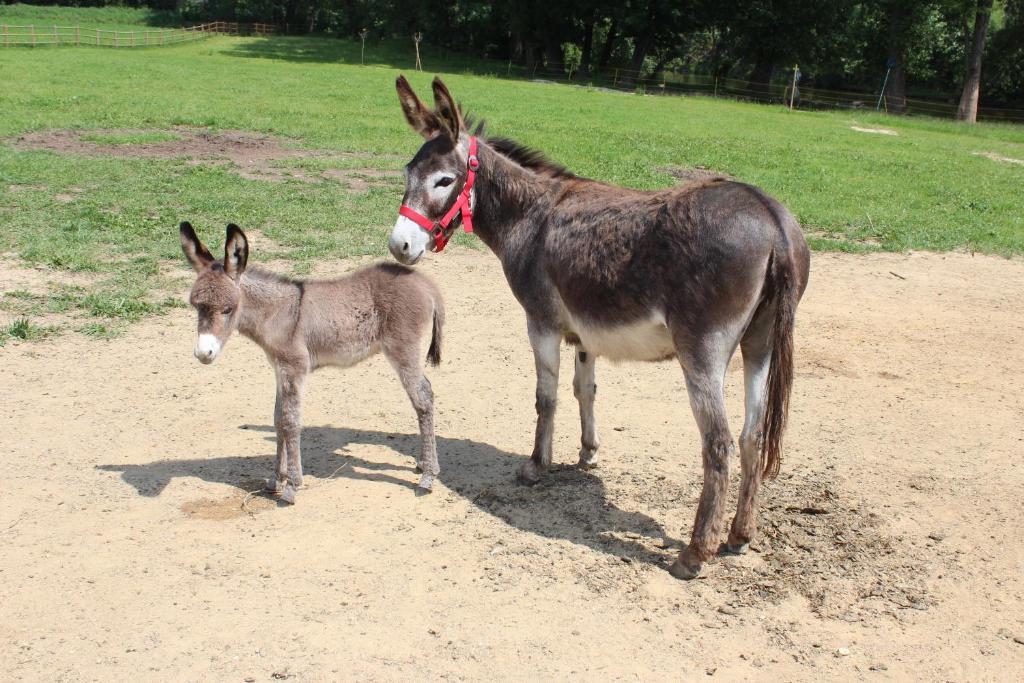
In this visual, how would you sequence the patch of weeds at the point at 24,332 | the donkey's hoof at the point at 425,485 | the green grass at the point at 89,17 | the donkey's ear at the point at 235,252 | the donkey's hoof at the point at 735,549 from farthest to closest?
the green grass at the point at 89,17 < the patch of weeds at the point at 24,332 < the donkey's hoof at the point at 425,485 < the donkey's ear at the point at 235,252 < the donkey's hoof at the point at 735,549

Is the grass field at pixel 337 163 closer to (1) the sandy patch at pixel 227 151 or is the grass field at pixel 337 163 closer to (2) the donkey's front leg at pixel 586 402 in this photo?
(1) the sandy patch at pixel 227 151

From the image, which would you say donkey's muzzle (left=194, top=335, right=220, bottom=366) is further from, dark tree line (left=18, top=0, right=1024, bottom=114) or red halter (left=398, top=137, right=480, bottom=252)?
dark tree line (left=18, top=0, right=1024, bottom=114)

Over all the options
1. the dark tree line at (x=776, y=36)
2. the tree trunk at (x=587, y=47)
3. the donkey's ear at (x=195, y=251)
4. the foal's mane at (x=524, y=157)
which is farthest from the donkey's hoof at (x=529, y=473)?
the tree trunk at (x=587, y=47)

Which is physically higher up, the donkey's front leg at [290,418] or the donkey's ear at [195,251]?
the donkey's ear at [195,251]

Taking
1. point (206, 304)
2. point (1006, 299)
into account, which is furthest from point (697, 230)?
point (1006, 299)

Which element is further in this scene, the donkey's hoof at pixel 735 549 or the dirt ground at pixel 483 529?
the donkey's hoof at pixel 735 549

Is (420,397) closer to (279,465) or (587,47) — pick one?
(279,465)

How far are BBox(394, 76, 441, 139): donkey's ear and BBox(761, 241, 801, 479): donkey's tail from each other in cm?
268

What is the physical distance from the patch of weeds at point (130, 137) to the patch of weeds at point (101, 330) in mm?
11525

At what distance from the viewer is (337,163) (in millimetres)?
18453

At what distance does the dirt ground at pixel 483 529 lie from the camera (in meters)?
4.91

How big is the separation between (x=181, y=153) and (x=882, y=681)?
694 inches

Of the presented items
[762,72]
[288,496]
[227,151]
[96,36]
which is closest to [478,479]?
[288,496]

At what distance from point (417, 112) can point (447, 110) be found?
0.34 meters
